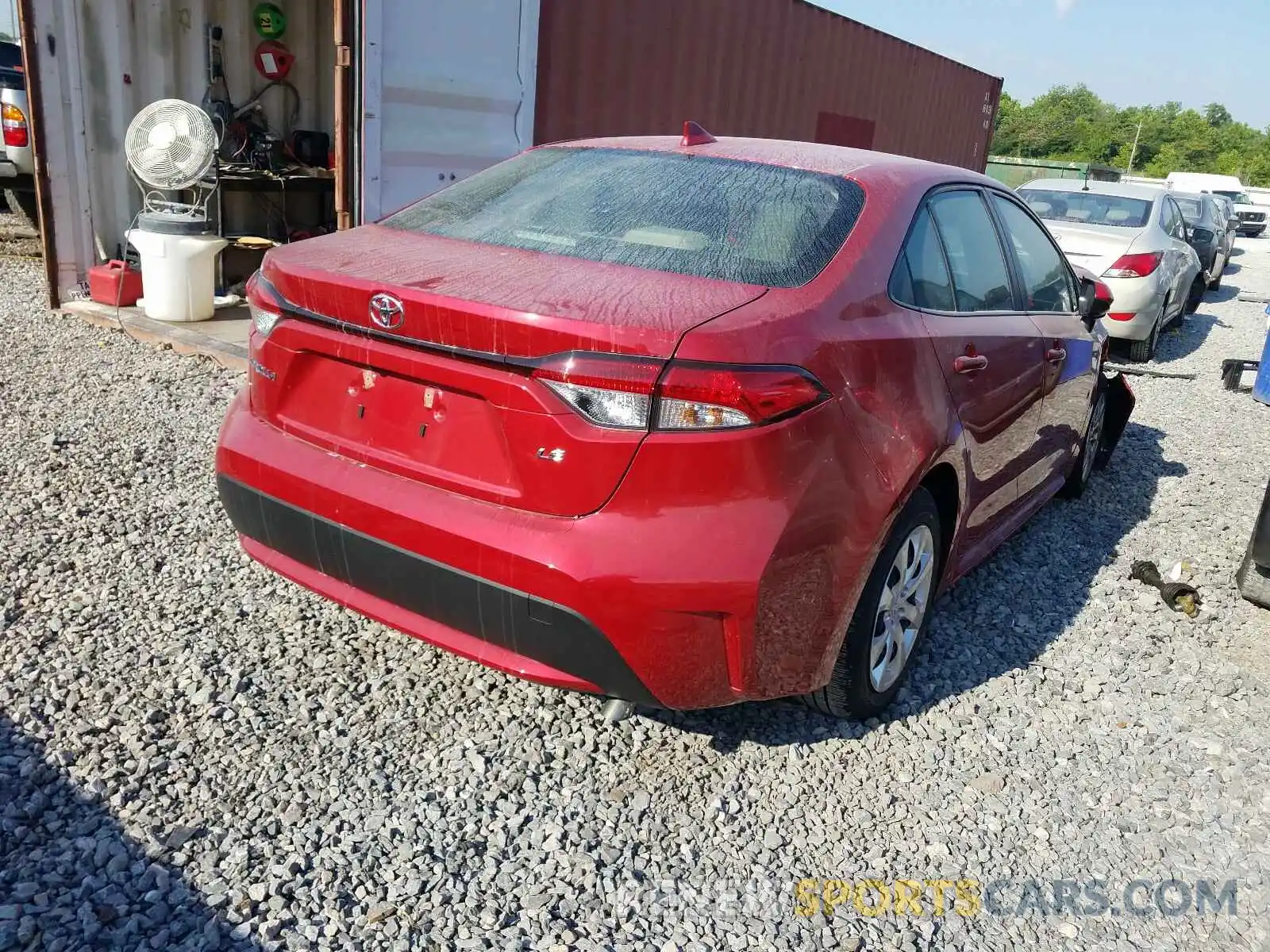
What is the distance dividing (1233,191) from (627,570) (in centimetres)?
3617

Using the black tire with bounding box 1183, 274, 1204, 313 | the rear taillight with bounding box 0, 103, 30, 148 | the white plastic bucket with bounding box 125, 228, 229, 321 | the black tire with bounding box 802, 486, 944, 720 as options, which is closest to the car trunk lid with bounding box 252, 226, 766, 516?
the black tire with bounding box 802, 486, 944, 720

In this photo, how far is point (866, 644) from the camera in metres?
2.82

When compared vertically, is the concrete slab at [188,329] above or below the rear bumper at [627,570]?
below

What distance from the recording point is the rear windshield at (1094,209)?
31.7ft

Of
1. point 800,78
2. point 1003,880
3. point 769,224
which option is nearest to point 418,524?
point 769,224

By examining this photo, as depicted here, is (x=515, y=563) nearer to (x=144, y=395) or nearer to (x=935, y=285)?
(x=935, y=285)

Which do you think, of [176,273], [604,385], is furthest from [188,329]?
[604,385]

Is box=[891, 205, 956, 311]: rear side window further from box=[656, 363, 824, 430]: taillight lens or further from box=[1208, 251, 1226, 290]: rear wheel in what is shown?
box=[1208, 251, 1226, 290]: rear wheel

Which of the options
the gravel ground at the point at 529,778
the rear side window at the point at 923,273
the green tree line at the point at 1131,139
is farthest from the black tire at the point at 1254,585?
the green tree line at the point at 1131,139

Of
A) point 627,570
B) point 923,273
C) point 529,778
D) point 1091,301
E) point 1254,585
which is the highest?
point 923,273

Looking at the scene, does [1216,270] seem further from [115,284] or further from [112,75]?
[115,284]

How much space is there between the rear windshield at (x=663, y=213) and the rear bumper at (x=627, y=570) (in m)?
0.50

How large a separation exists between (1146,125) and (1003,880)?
9185 cm

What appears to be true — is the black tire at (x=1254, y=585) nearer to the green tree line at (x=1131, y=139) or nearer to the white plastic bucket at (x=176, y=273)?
the white plastic bucket at (x=176, y=273)
